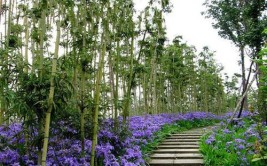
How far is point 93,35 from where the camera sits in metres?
5.25

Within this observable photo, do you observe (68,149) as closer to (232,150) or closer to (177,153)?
(177,153)

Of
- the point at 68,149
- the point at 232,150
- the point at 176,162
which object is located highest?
the point at 68,149

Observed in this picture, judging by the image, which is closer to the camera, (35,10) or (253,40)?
(35,10)

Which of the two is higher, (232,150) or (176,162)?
(232,150)

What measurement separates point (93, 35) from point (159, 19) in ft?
10.8

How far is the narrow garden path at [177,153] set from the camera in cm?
591

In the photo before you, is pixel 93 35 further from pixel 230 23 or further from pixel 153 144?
pixel 230 23

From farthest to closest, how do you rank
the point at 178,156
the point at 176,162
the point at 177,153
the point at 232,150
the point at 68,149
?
the point at 177,153 < the point at 178,156 < the point at 176,162 < the point at 232,150 < the point at 68,149

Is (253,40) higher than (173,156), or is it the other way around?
(253,40)

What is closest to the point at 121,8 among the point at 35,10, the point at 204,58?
the point at 35,10

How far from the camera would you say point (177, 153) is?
22.1 feet

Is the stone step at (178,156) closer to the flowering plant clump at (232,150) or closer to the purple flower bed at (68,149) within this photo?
the flowering plant clump at (232,150)

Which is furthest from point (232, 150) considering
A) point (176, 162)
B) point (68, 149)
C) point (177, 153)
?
point (68, 149)

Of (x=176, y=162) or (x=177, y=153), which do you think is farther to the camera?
(x=177, y=153)
